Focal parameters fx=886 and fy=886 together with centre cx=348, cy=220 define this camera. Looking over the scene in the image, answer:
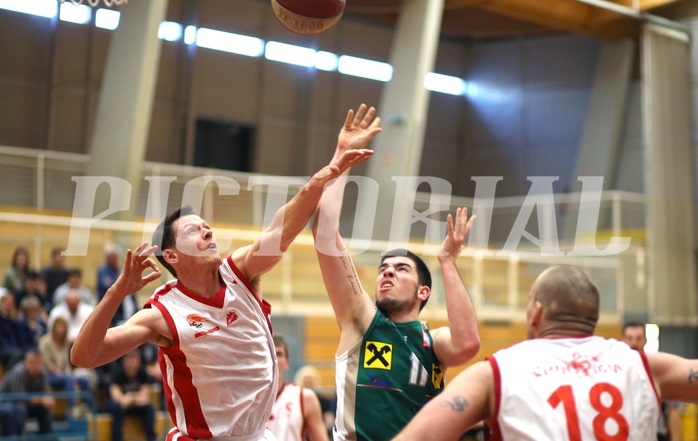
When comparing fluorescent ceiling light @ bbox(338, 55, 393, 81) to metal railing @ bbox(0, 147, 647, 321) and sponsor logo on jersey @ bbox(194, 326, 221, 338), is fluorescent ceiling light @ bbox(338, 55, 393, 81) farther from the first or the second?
sponsor logo on jersey @ bbox(194, 326, 221, 338)

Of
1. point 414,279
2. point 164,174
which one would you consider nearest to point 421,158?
point 164,174

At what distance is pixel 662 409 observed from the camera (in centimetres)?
879

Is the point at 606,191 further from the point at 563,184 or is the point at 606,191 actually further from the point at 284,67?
the point at 284,67

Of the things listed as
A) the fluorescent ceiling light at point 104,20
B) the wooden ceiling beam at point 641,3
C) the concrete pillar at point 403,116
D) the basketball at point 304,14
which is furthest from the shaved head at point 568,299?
the wooden ceiling beam at point 641,3

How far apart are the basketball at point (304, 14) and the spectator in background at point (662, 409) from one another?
4254mm

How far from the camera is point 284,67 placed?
73.4ft

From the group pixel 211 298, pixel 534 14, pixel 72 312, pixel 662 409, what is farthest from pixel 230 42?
pixel 211 298

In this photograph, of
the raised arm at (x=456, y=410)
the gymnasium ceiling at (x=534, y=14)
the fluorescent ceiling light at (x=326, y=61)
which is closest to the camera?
the raised arm at (x=456, y=410)

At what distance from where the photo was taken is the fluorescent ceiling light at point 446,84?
24922mm

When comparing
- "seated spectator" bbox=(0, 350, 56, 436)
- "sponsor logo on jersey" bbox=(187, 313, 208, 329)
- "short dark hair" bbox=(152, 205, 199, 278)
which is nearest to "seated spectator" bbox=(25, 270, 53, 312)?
"seated spectator" bbox=(0, 350, 56, 436)

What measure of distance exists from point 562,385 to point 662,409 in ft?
20.5

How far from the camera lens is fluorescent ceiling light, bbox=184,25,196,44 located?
2066 centimetres

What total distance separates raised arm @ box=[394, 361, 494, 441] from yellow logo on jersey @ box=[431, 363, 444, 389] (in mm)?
1555

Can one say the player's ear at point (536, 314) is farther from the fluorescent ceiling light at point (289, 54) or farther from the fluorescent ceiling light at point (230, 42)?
the fluorescent ceiling light at point (289, 54)
